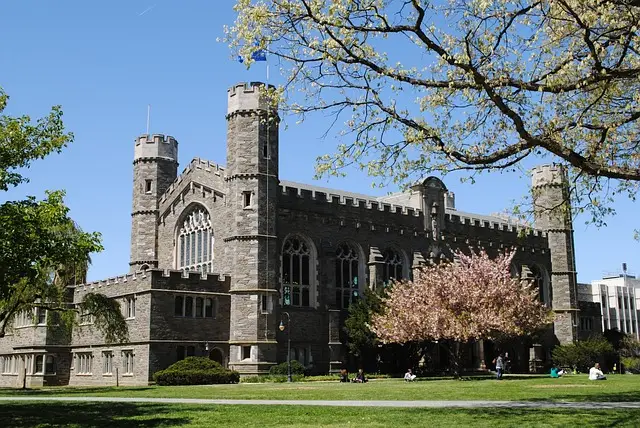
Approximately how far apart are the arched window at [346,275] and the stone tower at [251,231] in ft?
17.1

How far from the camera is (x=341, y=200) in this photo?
4775 centimetres

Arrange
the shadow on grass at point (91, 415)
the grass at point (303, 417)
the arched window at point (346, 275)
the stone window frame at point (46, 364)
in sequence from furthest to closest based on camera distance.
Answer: the arched window at point (346, 275)
the stone window frame at point (46, 364)
the shadow on grass at point (91, 415)
the grass at point (303, 417)

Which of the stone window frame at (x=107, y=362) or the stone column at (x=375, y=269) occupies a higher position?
the stone column at (x=375, y=269)

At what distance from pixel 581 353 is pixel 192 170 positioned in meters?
29.6

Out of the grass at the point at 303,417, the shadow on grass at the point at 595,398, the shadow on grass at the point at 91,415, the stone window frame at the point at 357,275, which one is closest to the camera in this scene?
the grass at the point at 303,417

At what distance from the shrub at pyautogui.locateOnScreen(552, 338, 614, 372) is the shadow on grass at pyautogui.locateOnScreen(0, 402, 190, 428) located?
40.3 meters

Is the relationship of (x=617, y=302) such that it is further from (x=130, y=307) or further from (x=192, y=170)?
(x=130, y=307)

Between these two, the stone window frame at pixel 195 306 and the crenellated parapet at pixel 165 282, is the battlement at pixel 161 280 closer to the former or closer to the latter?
the crenellated parapet at pixel 165 282

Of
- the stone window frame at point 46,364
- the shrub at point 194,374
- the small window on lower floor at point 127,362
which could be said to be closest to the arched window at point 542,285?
the shrub at point 194,374

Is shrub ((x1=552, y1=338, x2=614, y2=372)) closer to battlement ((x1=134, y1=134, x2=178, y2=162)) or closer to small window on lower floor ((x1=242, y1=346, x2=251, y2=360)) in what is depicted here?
small window on lower floor ((x1=242, y1=346, x2=251, y2=360))

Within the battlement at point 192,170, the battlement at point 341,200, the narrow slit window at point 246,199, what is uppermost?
the battlement at point 192,170

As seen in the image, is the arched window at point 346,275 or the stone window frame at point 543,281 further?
the stone window frame at point 543,281

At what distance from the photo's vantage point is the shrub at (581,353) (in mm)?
54219

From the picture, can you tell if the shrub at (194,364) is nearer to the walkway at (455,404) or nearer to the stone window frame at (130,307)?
the stone window frame at (130,307)
